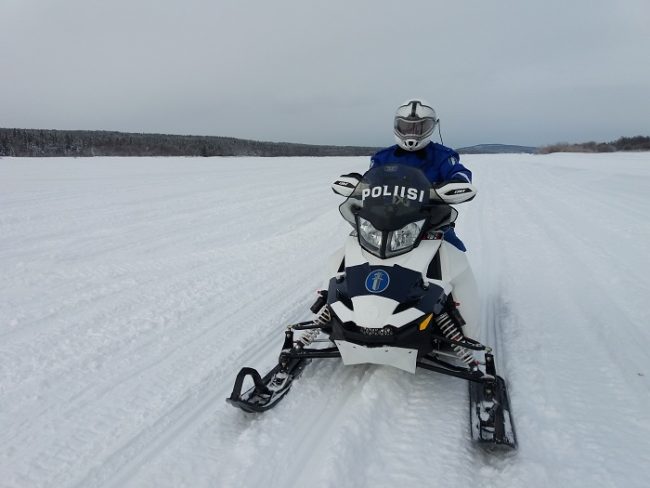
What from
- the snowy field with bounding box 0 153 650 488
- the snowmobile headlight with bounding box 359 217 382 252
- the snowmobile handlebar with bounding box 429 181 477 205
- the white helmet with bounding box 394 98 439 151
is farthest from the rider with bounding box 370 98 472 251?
the snowy field with bounding box 0 153 650 488

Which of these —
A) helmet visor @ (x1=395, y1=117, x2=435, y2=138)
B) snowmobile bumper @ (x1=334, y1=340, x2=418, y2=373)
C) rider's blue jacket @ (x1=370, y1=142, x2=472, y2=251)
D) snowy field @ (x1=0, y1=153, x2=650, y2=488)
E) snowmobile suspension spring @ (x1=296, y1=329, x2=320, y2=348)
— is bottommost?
snowy field @ (x1=0, y1=153, x2=650, y2=488)

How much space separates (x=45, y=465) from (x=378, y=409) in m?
1.89

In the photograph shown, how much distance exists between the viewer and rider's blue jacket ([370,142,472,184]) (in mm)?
4262

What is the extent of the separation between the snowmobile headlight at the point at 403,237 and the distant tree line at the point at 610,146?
68.5 meters

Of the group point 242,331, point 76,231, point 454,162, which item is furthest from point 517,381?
point 76,231

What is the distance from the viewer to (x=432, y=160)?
4375 mm

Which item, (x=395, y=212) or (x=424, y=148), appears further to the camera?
(x=424, y=148)

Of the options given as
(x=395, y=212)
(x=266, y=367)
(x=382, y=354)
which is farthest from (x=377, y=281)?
(x=266, y=367)

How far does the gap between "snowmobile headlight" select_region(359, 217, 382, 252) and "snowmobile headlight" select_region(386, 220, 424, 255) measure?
9 centimetres

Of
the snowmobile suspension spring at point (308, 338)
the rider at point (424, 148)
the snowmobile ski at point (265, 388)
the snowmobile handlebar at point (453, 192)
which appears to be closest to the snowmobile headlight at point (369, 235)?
the snowmobile handlebar at point (453, 192)

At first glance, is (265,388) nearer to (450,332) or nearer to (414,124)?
(450,332)

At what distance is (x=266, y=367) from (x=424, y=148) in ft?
8.01

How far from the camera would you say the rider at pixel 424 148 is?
4.18 meters

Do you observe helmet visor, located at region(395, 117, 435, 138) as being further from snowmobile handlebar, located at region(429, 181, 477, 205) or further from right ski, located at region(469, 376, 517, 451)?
right ski, located at region(469, 376, 517, 451)
